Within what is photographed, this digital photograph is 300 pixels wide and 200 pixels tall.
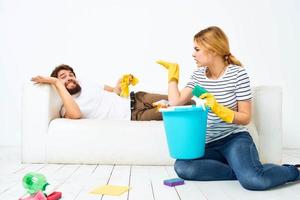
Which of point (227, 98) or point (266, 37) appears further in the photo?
point (266, 37)

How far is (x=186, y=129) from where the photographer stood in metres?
1.67

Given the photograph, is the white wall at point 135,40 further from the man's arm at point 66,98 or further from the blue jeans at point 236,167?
the blue jeans at point 236,167

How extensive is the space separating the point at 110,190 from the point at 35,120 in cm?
90

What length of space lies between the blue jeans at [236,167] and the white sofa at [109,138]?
41 centimetres

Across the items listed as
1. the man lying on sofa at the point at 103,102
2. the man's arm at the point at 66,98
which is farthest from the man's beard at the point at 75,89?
the man's arm at the point at 66,98

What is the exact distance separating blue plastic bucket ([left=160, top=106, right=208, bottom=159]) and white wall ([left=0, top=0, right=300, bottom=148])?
1.75 metres

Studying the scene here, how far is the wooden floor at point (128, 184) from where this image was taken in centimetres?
157

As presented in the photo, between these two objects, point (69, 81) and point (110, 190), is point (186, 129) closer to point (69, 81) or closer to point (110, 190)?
point (110, 190)

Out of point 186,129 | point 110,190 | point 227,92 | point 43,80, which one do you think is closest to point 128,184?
point 110,190

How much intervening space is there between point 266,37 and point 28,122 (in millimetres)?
2252

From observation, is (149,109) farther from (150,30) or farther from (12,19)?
(12,19)

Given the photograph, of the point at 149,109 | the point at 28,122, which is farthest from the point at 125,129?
the point at 28,122

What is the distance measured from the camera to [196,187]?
1.74m

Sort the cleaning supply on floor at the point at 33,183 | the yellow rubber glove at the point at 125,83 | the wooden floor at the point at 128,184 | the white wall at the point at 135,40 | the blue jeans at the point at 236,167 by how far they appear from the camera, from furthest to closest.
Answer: the white wall at the point at 135,40
the yellow rubber glove at the point at 125,83
the blue jeans at the point at 236,167
the wooden floor at the point at 128,184
the cleaning supply on floor at the point at 33,183
